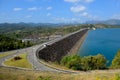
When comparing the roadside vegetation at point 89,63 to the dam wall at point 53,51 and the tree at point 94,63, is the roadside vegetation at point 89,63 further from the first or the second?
the dam wall at point 53,51

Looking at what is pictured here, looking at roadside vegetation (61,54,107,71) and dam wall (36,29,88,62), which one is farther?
dam wall (36,29,88,62)

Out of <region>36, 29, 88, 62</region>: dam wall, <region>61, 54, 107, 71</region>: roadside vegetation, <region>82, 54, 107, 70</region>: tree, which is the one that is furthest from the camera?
<region>36, 29, 88, 62</region>: dam wall

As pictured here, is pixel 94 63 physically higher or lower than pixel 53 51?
higher

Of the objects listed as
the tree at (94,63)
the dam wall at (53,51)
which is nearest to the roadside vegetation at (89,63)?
the tree at (94,63)

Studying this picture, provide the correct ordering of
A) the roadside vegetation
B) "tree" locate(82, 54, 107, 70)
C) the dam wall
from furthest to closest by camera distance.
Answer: the dam wall < "tree" locate(82, 54, 107, 70) < the roadside vegetation

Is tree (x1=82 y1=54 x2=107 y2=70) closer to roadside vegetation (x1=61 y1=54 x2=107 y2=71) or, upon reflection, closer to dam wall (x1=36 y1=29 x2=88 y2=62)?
roadside vegetation (x1=61 y1=54 x2=107 y2=71)

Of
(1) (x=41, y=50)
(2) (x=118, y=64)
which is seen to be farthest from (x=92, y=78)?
(1) (x=41, y=50)

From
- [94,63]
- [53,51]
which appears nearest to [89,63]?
[94,63]

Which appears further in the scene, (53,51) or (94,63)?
(53,51)

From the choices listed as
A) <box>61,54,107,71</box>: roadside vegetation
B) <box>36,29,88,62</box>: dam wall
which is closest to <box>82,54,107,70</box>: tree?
<box>61,54,107,71</box>: roadside vegetation

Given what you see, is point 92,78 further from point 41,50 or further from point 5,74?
point 41,50

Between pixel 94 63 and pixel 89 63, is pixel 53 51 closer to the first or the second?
pixel 89 63
